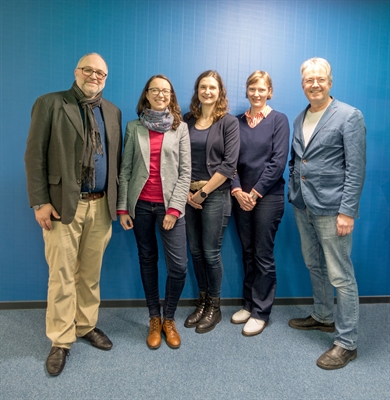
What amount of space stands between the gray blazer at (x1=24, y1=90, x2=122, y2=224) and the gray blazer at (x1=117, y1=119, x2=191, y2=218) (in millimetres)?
301

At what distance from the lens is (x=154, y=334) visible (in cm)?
223

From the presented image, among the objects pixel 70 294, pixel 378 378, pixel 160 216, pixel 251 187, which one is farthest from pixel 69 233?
pixel 378 378

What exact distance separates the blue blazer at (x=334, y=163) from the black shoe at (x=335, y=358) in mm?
776

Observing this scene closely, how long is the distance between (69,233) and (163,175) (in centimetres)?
59

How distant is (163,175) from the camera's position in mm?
2062

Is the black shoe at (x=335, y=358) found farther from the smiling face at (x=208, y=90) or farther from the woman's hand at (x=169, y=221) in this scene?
the smiling face at (x=208, y=90)

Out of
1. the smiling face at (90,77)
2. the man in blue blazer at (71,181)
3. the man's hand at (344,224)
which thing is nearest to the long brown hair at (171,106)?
the man in blue blazer at (71,181)

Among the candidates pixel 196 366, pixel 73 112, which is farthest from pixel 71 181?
pixel 196 366

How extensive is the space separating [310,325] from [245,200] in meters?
0.96

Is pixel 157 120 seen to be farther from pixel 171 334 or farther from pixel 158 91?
pixel 171 334

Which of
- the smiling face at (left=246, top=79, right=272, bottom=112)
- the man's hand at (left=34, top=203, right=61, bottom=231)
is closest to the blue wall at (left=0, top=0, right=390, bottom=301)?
the smiling face at (left=246, top=79, right=272, bottom=112)

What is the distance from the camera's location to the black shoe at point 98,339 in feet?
7.10

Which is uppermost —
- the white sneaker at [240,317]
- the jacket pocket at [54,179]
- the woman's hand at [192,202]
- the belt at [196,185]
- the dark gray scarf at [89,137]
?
the dark gray scarf at [89,137]

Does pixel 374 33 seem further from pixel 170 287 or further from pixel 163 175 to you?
pixel 170 287
